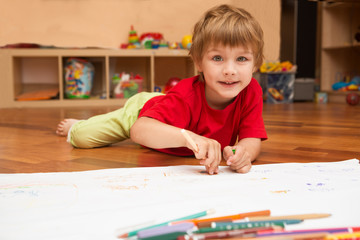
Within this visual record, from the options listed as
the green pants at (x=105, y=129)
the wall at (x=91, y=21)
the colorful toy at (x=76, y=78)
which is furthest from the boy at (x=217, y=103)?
the colorful toy at (x=76, y=78)

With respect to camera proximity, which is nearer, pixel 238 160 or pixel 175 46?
pixel 238 160

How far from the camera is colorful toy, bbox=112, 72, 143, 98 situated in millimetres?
2781

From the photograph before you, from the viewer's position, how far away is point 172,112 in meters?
0.85

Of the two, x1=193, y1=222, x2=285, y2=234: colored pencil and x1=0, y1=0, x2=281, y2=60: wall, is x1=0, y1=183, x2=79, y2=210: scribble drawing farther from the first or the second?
x1=0, y1=0, x2=281, y2=60: wall

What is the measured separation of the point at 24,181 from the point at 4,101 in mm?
2058

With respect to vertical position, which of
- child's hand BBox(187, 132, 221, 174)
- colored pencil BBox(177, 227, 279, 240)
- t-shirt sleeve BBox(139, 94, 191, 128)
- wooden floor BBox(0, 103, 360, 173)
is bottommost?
wooden floor BBox(0, 103, 360, 173)

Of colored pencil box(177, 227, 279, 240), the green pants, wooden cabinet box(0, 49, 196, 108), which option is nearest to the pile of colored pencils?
colored pencil box(177, 227, 279, 240)

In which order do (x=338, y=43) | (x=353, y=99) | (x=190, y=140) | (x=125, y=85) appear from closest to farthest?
(x=190, y=140) < (x=353, y=99) < (x=125, y=85) < (x=338, y=43)

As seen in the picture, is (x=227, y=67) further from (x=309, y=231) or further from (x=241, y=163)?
(x=309, y=231)

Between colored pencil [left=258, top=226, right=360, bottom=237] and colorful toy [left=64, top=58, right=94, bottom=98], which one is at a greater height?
colorful toy [left=64, top=58, right=94, bottom=98]

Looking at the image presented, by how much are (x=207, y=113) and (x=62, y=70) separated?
2043 millimetres

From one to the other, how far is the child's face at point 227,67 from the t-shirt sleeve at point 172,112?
93 mm

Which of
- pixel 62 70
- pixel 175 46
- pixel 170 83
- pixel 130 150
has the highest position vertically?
pixel 175 46

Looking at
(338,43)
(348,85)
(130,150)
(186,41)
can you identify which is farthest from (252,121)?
(338,43)
